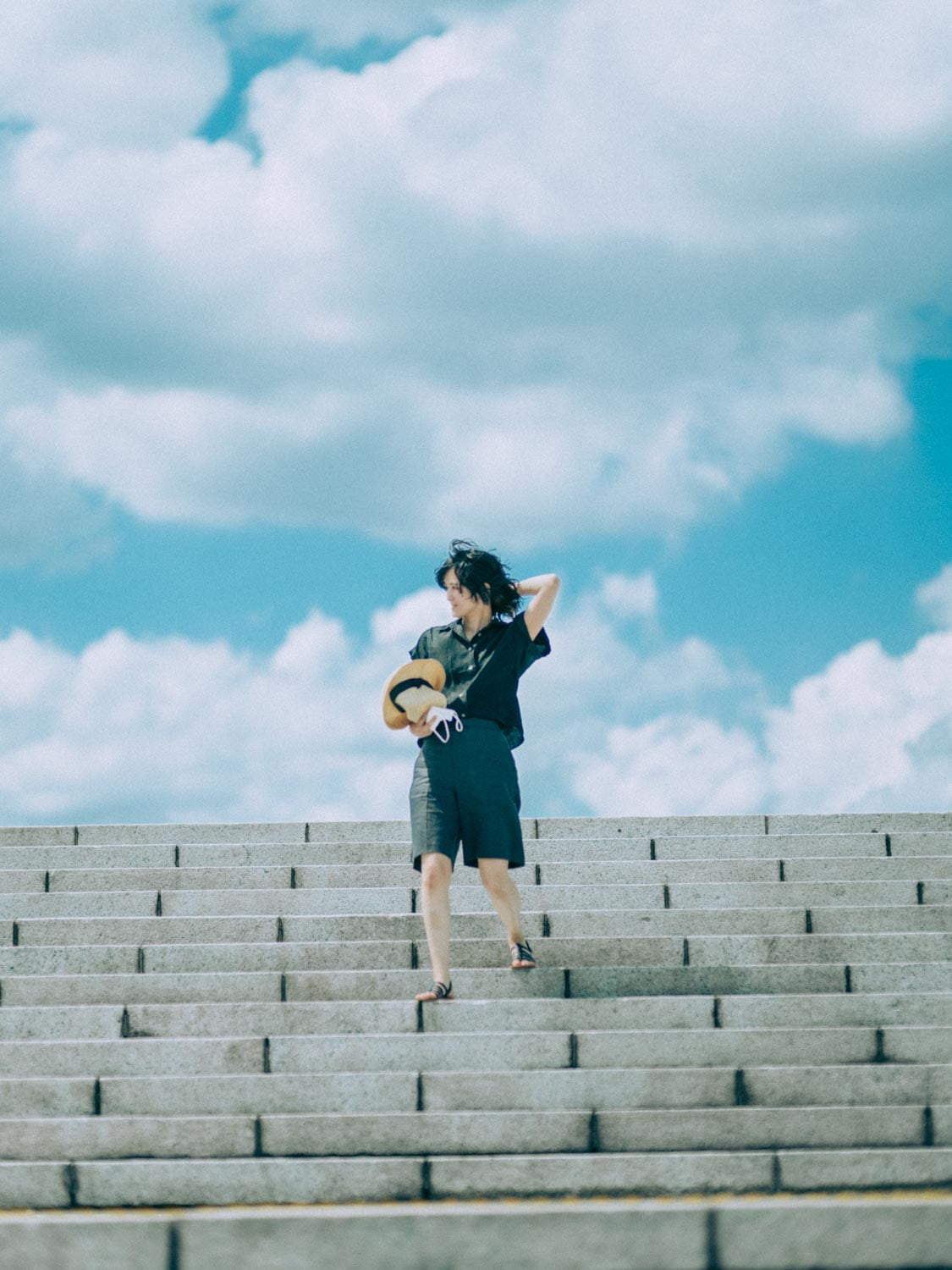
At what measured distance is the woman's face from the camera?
621 centimetres

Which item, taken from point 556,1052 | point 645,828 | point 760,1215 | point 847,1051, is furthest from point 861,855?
point 760,1215

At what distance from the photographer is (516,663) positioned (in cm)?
622

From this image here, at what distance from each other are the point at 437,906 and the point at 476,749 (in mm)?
645

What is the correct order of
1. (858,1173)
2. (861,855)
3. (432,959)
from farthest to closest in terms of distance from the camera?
(861,855)
(432,959)
(858,1173)

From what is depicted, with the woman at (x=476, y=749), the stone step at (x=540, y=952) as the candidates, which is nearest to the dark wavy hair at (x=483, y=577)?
the woman at (x=476, y=749)

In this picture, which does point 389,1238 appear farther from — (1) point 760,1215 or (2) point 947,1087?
(2) point 947,1087

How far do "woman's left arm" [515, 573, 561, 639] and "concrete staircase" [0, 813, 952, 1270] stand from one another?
4.66 feet

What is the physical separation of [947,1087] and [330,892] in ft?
10.3

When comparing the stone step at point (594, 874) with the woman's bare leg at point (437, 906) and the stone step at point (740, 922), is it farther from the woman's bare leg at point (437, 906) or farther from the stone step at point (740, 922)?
the woman's bare leg at point (437, 906)

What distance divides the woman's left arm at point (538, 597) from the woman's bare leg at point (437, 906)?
3.34ft

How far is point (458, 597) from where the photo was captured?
6.21 m

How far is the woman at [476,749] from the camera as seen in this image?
600cm

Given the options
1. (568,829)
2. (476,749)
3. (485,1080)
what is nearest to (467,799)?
(476,749)

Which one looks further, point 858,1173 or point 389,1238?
point 858,1173
